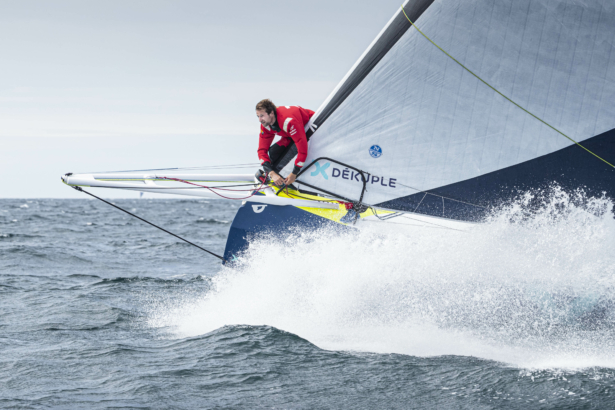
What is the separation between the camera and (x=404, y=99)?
450cm

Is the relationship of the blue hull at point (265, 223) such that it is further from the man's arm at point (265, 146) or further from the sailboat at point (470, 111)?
the sailboat at point (470, 111)

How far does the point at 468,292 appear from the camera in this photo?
203 inches

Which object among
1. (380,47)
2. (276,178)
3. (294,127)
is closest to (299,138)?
(294,127)

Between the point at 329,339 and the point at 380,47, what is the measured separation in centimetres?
271

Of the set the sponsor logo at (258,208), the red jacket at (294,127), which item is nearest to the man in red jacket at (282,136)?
the red jacket at (294,127)

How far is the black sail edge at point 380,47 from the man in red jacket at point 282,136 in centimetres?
35

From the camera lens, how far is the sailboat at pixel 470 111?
14.2ft

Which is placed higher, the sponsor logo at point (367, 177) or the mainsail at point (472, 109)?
the mainsail at point (472, 109)

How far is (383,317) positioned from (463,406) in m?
1.98

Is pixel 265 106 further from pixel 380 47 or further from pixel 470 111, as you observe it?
pixel 470 111

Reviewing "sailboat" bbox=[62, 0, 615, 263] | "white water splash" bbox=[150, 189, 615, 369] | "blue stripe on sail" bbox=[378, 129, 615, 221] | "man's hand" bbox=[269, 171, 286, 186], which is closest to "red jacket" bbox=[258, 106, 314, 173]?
"sailboat" bbox=[62, 0, 615, 263]

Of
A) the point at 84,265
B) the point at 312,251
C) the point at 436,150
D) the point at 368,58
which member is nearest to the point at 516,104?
the point at 436,150

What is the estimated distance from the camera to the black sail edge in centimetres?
430

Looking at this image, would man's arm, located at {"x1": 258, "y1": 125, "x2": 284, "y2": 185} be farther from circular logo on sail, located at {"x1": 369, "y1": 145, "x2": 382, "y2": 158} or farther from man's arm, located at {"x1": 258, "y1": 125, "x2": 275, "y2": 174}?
circular logo on sail, located at {"x1": 369, "y1": 145, "x2": 382, "y2": 158}
